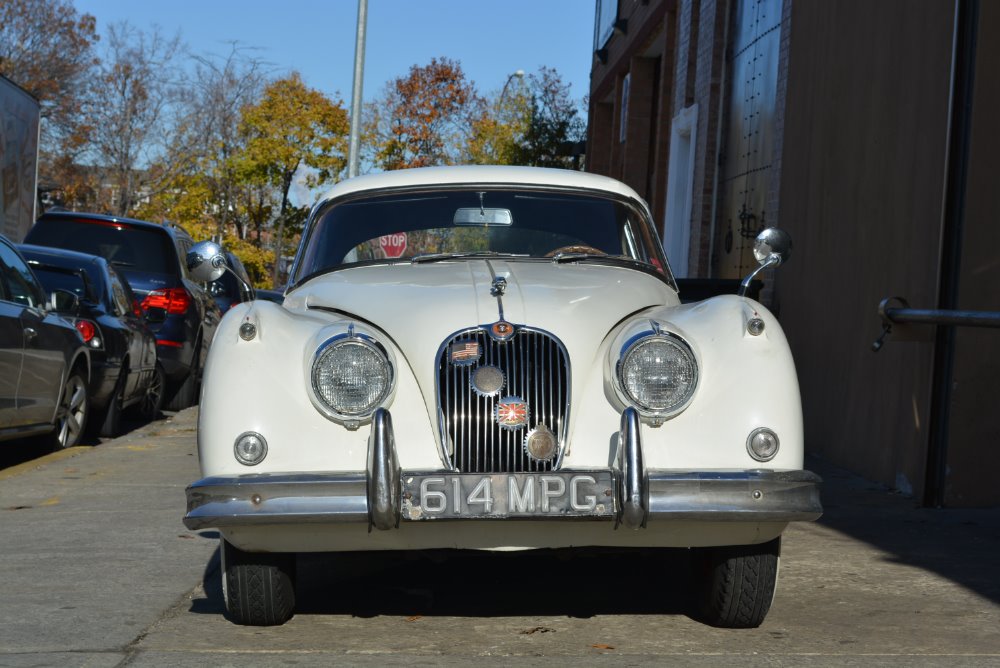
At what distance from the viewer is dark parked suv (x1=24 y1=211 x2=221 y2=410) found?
13.4 meters

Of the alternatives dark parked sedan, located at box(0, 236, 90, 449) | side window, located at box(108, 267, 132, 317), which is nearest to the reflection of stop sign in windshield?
dark parked sedan, located at box(0, 236, 90, 449)

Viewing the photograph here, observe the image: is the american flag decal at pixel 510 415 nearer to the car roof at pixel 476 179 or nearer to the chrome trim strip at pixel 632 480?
the chrome trim strip at pixel 632 480

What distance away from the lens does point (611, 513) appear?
429 cm

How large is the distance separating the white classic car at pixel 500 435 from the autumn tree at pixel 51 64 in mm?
42216

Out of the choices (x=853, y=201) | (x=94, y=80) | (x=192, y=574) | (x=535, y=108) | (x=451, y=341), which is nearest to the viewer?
(x=451, y=341)

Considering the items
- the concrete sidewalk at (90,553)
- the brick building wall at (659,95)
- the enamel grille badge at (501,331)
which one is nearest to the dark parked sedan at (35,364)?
the concrete sidewalk at (90,553)

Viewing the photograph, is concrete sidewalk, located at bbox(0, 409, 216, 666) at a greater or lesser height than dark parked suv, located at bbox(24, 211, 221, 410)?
lesser

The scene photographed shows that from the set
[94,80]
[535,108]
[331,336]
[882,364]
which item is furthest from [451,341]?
[94,80]

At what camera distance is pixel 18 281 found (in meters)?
9.14

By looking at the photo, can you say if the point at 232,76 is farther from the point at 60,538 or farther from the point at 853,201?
Answer: the point at 60,538

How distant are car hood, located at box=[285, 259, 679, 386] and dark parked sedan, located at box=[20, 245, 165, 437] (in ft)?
18.0

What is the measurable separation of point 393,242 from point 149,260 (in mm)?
8095

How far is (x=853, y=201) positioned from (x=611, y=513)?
6043 millimetres

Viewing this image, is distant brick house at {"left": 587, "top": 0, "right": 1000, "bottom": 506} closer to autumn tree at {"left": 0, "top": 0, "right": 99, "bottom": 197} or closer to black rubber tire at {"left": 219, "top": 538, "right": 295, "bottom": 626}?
black rubber tire at {"left": 219, "top": 538, "right": 295, "bottom": 626}
